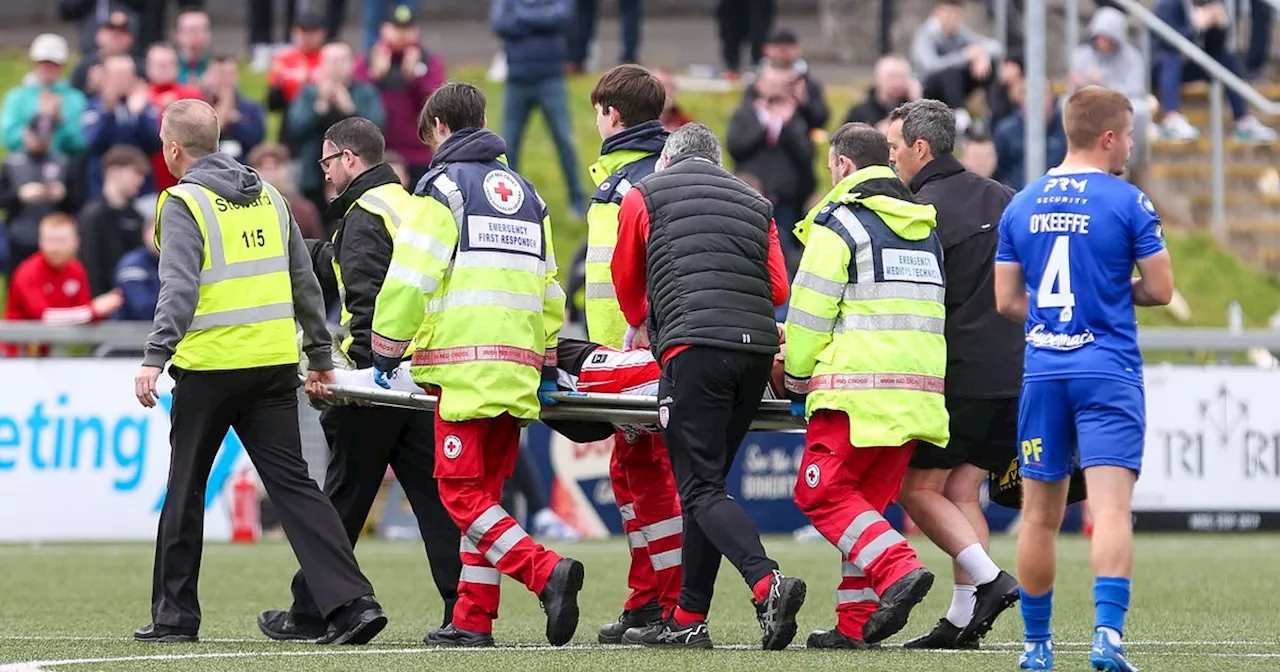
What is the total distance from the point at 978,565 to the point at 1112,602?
1545 mm

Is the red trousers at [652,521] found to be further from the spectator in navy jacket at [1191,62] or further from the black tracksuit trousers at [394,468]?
the spectator in navy jacket at [1191,62]

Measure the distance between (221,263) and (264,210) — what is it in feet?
0.97

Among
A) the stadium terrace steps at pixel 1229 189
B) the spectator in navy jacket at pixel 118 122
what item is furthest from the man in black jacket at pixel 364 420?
the stadium terrace steps at pixel 1229 189

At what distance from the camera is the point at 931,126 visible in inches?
367

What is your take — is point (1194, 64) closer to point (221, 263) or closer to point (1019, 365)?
point (1019, 365)

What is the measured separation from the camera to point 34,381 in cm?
1532

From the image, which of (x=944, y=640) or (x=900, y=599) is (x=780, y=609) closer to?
(x=900, y=599)

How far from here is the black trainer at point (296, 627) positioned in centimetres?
925

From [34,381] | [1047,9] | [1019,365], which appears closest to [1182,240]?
[1047,9]

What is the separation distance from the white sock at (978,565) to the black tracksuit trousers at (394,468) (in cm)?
209

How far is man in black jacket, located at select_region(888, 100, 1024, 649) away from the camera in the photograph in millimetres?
9227

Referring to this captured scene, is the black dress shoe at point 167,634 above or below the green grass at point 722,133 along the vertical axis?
below

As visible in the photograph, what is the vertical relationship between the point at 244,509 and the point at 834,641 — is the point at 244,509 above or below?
above

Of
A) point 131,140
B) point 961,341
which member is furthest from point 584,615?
point 131,140
